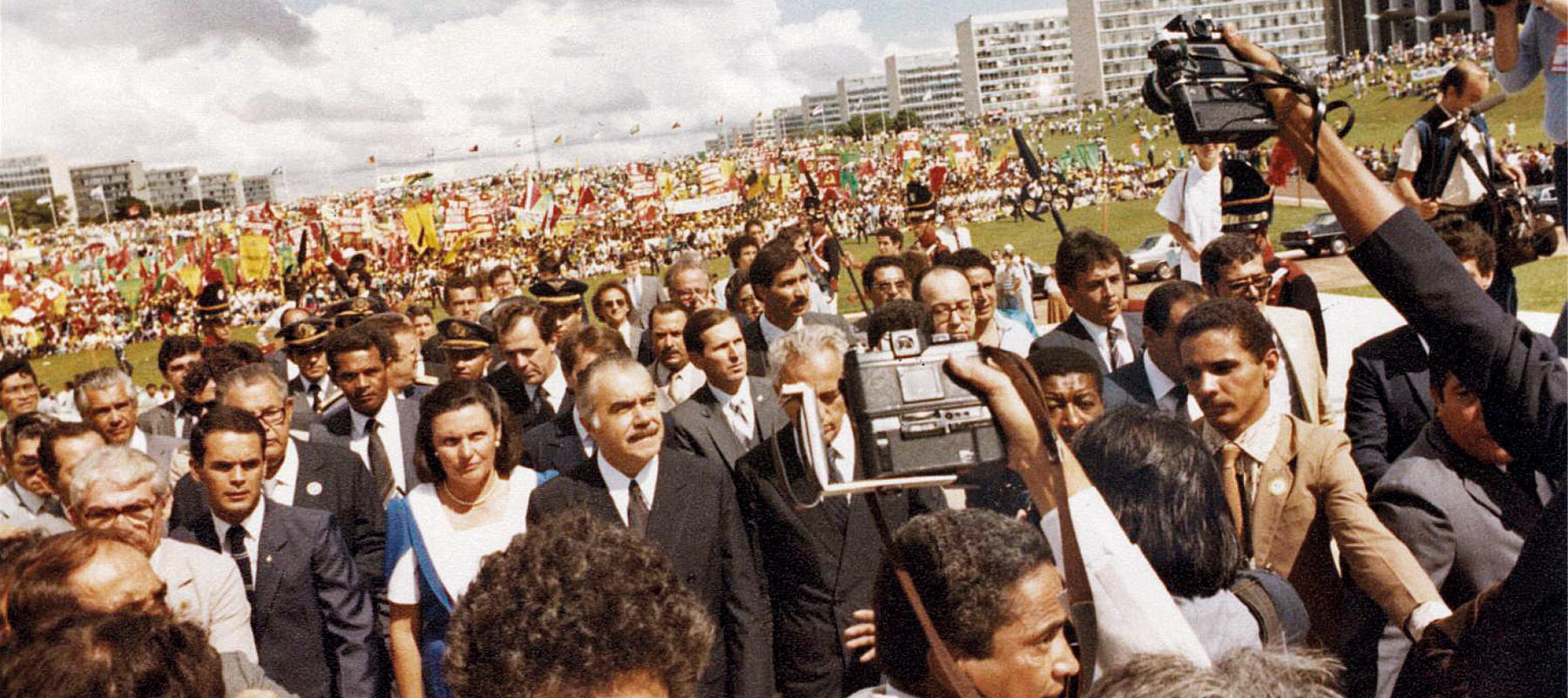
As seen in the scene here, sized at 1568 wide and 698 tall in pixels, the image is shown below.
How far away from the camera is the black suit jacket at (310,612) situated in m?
4.41

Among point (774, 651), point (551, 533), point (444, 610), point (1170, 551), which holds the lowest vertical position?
point (774, 651)

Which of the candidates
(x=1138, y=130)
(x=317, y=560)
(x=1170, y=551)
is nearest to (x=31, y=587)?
(x=317, y=560)

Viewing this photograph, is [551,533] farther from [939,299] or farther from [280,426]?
[939,299]

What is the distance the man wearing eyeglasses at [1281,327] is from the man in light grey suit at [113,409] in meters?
5.45

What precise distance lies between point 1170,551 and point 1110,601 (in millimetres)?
490

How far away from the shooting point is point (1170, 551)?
242 cm

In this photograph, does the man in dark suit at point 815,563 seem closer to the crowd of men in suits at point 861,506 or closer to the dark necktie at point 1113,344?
the crowd of men in suits at point 861,506

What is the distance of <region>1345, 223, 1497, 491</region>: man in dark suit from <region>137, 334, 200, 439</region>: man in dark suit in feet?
20.7

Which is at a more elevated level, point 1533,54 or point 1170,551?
point 1533,54

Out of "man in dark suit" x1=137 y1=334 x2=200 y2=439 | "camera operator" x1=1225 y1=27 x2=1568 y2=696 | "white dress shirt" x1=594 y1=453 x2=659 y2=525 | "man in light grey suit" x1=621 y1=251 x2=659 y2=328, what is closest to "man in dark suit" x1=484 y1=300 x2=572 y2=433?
"man in dark suit" x1=137 y1=334 x2=200 y2=439

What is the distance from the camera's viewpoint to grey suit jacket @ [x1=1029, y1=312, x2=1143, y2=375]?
5.85 meters

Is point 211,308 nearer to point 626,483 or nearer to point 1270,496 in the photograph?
point 626,483

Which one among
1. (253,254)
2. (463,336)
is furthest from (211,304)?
(253,254)

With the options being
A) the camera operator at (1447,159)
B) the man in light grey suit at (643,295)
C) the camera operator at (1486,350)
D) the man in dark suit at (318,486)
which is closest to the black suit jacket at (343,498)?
the man in dark suit at (318,486)
